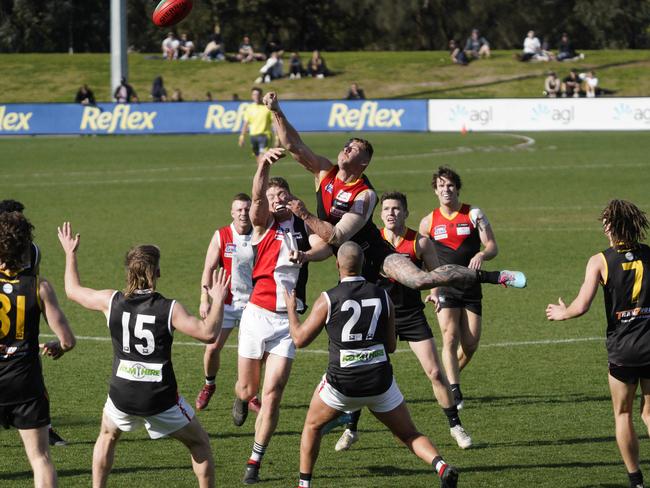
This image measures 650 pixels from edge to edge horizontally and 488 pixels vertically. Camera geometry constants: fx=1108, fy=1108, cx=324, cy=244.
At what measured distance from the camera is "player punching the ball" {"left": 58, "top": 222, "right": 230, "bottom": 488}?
7.44 meters

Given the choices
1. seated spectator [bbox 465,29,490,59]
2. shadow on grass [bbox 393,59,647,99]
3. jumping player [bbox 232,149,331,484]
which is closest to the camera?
jumping player [bbox 232,149,331,484]

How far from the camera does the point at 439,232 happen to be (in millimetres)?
11500

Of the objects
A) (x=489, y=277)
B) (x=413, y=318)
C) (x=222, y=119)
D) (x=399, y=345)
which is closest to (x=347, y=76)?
(x=222, y=119)

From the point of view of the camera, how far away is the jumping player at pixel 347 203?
8.94 m

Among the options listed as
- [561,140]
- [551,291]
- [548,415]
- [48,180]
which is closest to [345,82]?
[561,140]

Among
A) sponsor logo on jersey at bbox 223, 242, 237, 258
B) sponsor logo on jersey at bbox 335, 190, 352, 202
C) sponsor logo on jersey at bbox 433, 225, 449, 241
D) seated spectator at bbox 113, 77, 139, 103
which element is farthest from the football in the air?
seated spectator at bbox 113, 77, 139, 103

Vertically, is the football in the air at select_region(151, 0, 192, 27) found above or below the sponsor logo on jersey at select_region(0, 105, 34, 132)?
above

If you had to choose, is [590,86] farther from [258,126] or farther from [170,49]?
[170,49]

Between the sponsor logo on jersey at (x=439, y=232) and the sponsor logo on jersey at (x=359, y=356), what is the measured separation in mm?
3661

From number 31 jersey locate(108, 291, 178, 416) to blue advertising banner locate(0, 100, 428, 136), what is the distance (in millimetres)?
39218

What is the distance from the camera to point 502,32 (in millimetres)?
85375

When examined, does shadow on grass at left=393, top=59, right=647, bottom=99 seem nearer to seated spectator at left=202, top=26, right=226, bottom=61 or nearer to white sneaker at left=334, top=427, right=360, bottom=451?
seated spectator at left=202, top=26, right=226, bottom=61

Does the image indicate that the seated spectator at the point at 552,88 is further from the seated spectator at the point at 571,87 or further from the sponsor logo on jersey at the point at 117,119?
the sponsor logo on jersey at the point at 117,119

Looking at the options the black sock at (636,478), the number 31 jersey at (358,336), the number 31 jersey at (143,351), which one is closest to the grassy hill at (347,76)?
the black sock at (636,478)
